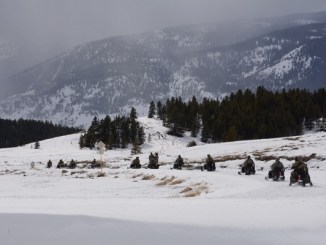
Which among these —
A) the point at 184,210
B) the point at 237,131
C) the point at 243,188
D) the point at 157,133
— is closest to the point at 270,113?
the point at 237,131

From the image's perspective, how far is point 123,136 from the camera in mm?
103188

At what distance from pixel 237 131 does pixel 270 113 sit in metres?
8.42

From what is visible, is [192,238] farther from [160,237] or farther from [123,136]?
[123,136]

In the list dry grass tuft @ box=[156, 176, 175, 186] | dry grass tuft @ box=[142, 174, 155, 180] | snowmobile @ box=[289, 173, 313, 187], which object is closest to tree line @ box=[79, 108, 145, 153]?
dry grass tuft @ box=[142, 174, 155, 180]

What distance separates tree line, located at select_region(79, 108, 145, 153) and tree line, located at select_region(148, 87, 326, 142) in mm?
12597

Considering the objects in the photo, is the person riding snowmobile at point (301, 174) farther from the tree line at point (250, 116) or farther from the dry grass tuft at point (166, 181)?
the tree line at point (250, 116)

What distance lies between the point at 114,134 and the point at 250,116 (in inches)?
1228

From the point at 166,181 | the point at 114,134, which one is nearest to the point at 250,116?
the point at 114,134

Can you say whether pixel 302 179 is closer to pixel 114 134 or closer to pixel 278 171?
pixel 278 171

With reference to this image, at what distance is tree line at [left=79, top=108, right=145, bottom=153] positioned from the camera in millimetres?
101688

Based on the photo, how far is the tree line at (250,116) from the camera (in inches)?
3654

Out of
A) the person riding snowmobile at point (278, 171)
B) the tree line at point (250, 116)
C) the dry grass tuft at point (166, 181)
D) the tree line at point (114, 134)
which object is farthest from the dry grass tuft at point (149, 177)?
the tree line at point (114, 134)

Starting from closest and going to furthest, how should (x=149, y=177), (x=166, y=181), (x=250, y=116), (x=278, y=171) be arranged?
(x=278, y=171) < (x=166, y=181) < (x=149, y=177) < (x=250, y=116)

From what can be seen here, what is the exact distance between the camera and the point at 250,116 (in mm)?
94625
